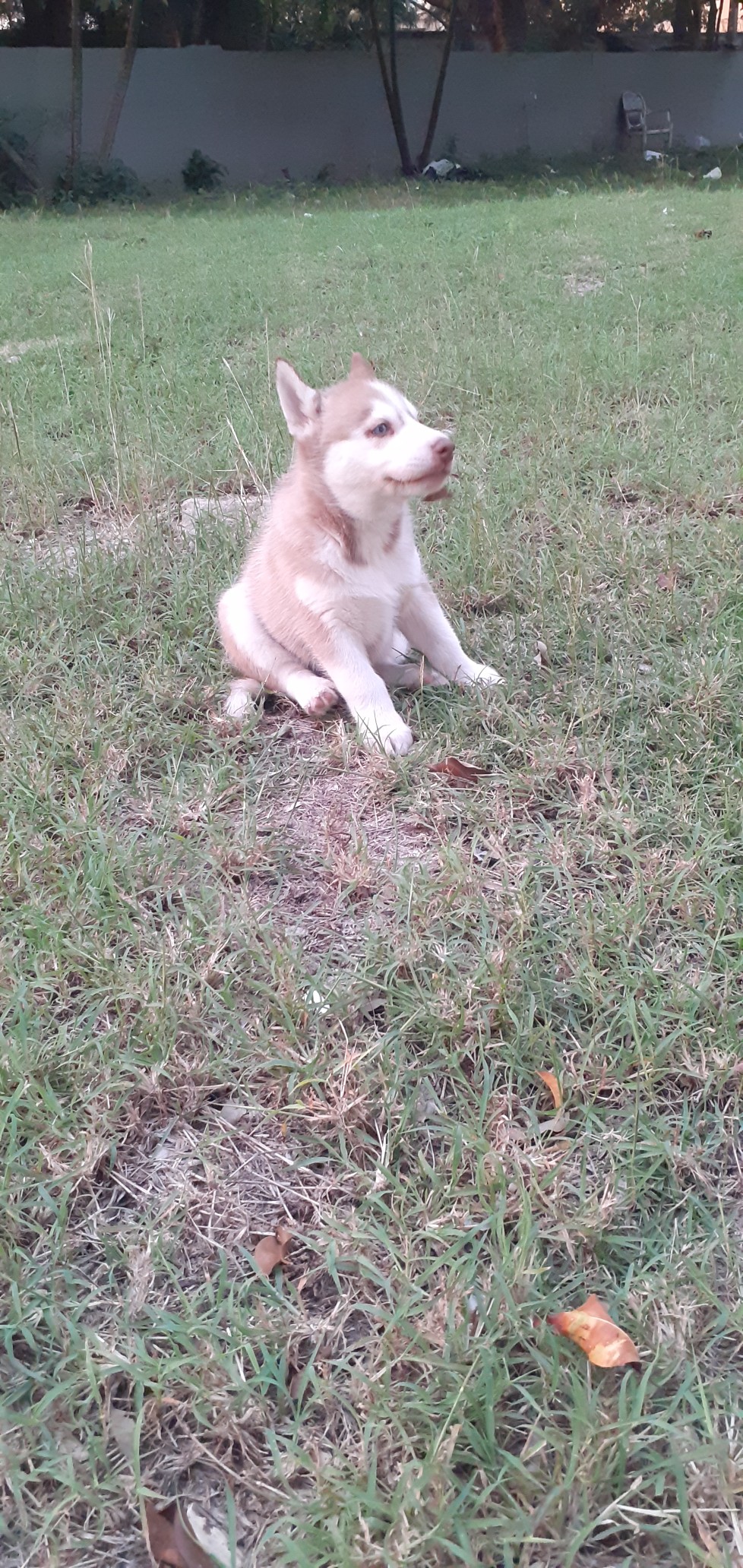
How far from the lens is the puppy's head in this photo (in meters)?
2.43

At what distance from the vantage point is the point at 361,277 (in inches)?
320

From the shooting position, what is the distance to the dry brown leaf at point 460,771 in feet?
8.07

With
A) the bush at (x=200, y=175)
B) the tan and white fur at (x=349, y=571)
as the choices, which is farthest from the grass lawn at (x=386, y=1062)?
the bush at (x=200, y=175)

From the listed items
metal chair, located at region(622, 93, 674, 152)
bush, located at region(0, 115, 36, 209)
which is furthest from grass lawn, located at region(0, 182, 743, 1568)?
metal chair, located at region(622, 93, 674, 152)

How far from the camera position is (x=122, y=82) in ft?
48.8

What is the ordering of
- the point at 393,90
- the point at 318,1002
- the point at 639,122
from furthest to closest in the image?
Result: the point at 639,122
the point at 393,90
the point at 318,1002

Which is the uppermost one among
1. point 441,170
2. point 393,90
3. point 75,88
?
point 393,90

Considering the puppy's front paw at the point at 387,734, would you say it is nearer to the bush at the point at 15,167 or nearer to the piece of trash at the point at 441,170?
the bush at the point at 15,167

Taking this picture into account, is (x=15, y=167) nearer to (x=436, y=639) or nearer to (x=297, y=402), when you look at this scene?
(x=297, y=402)

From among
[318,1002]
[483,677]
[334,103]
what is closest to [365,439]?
[483,677]

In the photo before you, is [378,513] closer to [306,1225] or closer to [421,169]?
[306,1225]

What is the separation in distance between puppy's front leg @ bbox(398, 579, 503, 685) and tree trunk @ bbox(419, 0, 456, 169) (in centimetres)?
1821

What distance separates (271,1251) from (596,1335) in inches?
17.2

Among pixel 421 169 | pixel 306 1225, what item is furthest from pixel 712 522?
pixel 421 169
